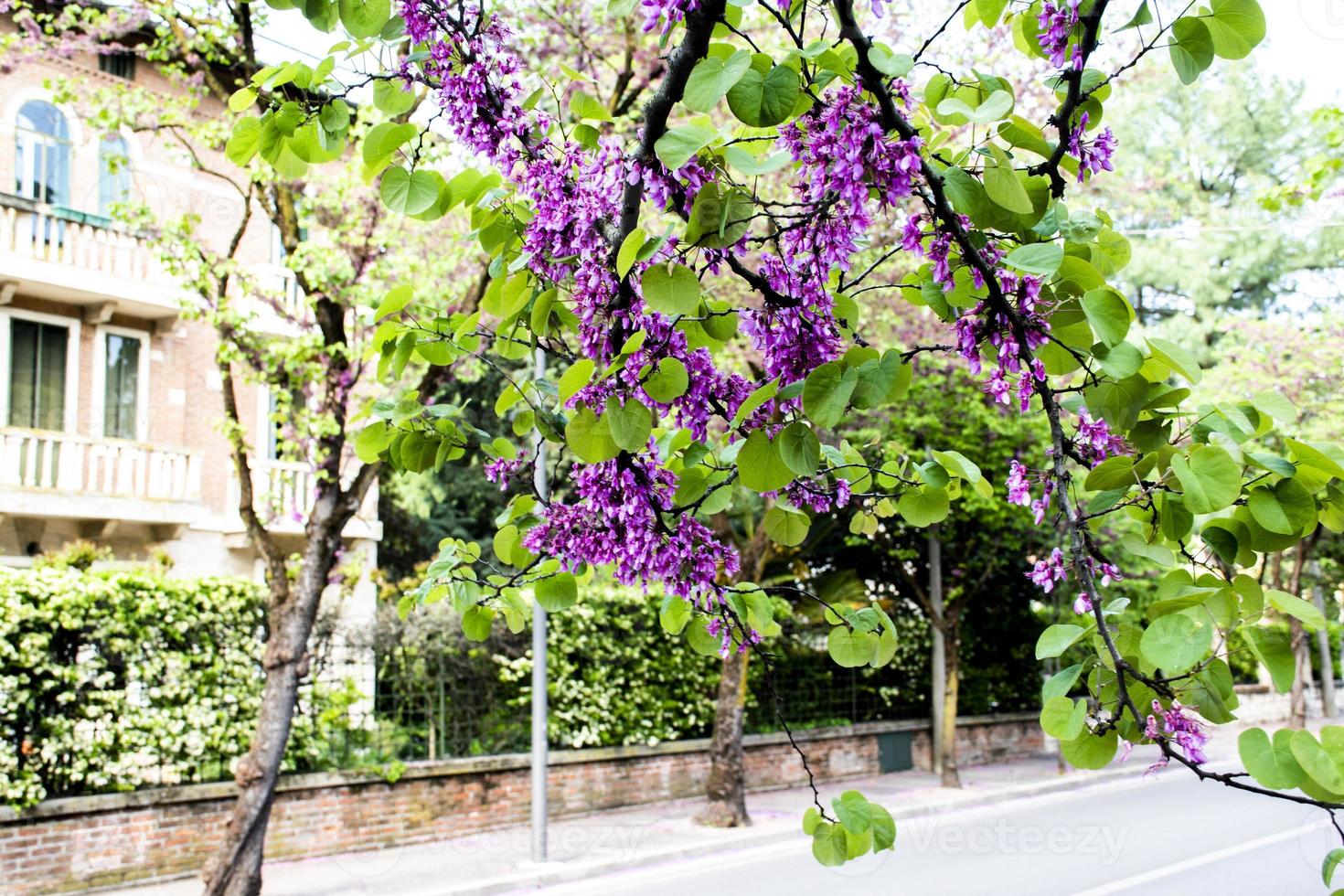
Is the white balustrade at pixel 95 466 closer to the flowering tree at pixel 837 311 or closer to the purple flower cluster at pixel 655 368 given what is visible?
the flowering tree at pixel 837 311

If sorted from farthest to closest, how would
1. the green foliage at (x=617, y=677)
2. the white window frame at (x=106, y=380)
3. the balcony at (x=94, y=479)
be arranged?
the white window frame at (x=106, y=380) < the balcony at (x=94, y=479) < the green foliage at (x=617, y=677)

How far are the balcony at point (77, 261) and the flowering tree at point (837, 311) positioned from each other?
14865mm

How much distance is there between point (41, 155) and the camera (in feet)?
54.7

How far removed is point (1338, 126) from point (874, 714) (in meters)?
12.3

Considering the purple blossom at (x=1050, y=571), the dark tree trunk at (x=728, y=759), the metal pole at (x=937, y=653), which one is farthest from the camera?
the metal pole at (x=937, y=653)

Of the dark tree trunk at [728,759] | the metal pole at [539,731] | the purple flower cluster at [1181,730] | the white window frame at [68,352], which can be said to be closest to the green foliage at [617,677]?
the dark tree trunk at [728,759]

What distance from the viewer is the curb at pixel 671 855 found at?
400 inches

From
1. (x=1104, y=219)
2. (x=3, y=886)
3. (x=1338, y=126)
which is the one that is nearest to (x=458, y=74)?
(x=1104, y=219)

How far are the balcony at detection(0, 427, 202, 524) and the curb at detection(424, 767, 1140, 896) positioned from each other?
9091 millimetres

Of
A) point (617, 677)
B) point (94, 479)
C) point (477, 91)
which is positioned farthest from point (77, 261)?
point (477, 91)

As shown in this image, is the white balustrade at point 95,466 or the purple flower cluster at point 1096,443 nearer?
the purple flower cluster at point 1096,443

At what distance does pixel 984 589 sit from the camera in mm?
19047

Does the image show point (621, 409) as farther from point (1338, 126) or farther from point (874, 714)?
A: point (874, 714)

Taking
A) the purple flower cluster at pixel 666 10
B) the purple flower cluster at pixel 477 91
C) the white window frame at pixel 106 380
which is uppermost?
the white window frame at pixel 106 380
